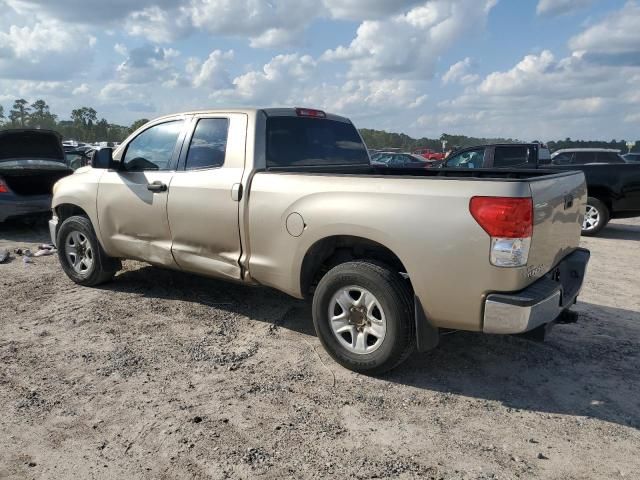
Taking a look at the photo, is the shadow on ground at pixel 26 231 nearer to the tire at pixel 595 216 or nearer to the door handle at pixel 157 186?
the door handle at pixel 157 186

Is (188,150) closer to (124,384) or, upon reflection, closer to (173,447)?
(124,384)

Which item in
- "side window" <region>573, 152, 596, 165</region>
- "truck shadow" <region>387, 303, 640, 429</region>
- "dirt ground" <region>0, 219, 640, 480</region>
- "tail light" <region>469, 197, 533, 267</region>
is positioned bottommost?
"dirt ground" <region>0, 219, 640, 480</region>

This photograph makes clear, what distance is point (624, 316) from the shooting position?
520cm

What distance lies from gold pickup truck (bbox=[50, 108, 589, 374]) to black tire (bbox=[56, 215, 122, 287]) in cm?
2

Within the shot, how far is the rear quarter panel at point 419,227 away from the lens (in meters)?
3.15

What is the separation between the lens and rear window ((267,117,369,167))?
4574mm

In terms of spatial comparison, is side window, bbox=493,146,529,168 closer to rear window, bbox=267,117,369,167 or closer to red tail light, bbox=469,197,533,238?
rear window, bbox=267,117,369,167

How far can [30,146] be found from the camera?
977 cm

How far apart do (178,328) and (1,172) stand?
6.14 metres

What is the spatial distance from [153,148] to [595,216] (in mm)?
8363

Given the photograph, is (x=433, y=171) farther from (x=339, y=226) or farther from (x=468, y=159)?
(x=468, y=159)

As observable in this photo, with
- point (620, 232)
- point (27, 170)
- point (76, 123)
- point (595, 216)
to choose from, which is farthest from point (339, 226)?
point (76, 123)

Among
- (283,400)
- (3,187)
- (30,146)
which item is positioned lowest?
(283,400)

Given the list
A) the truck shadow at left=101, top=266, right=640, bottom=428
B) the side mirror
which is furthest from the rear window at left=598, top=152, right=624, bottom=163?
the side mirror
